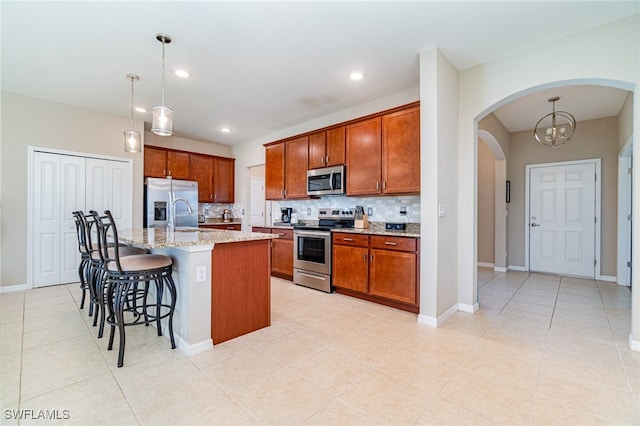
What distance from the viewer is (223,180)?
653cm

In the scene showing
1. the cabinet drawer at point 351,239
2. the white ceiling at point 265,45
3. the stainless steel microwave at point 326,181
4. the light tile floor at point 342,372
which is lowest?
the light tile floor at point 342,372

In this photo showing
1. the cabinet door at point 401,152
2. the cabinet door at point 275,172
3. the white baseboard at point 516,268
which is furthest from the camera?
A: the white baseboard at point 516,268

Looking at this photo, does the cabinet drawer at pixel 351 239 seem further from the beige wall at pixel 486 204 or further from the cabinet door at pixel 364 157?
the beige wall at pixel 486 204

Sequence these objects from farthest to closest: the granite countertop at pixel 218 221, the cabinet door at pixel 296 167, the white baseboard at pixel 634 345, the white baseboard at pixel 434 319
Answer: the granite countertop at pixel 218 221 → the cabinet door at pixel 296 167 → the white baseboard at pixel 434 319 → the white baseboard at pixel 634 345

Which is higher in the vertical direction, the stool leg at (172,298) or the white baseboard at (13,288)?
the stool leg at (172,298)

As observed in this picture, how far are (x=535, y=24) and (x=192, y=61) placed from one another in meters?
3.32

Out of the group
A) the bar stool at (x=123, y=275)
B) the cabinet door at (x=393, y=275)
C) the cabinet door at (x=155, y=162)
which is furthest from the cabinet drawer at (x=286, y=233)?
the cabinet door at (x=155, y=162)

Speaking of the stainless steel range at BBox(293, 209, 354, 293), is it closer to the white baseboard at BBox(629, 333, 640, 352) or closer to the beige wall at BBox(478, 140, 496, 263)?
the white baseboard at BBox(629, 333, 640, 352)

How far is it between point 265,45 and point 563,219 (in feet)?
19.0

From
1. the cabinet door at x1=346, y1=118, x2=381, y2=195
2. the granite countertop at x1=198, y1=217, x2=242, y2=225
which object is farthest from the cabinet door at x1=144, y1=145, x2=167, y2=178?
the cabinet door at x1=346, y1=118, x2=381, y2=195

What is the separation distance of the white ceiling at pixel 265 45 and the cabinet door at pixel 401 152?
0.54 meters

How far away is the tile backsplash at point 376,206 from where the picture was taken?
3902mm

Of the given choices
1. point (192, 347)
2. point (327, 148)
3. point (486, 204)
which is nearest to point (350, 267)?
point (327, 148)

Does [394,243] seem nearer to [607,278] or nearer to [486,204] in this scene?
[486,204]
